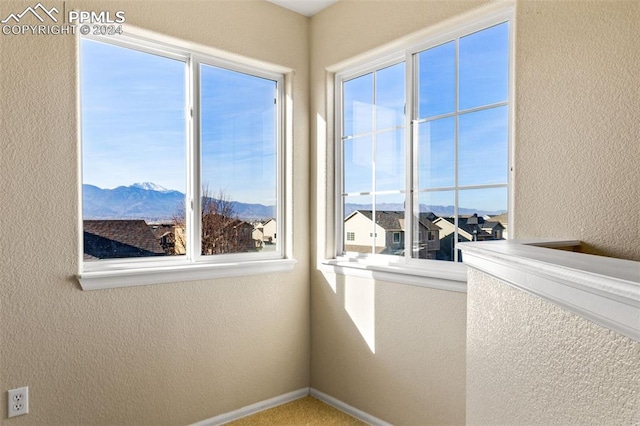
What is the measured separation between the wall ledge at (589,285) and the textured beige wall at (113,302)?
196 centimetres

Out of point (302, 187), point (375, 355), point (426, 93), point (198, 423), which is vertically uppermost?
point (426, 93)

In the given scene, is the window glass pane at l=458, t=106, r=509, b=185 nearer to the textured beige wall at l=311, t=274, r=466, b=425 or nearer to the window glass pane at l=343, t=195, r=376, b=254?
the textured beige wall at l=311, t=274, r=466, b=425

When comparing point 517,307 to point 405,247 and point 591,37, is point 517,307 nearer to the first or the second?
point 591,37

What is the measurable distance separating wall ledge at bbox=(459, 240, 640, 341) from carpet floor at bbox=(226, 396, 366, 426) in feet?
6.80

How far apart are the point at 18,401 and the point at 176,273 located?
877mm

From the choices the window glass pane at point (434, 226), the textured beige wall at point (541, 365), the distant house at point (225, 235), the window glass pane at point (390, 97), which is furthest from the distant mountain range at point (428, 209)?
the textured beige wall at point (541, 365)

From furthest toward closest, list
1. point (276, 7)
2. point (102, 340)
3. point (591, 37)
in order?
point (276, 7) → point (102, 340) → point (591, 37)

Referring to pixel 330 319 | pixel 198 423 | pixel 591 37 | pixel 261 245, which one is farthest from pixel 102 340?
pixel 591 37

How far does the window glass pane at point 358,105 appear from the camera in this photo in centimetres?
272

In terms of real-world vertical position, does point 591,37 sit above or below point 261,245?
above

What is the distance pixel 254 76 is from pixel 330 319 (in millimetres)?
1691

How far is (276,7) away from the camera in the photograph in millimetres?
2791

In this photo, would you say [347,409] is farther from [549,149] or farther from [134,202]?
[549,149]

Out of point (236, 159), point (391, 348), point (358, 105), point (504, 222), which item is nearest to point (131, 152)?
point (236, 159)
